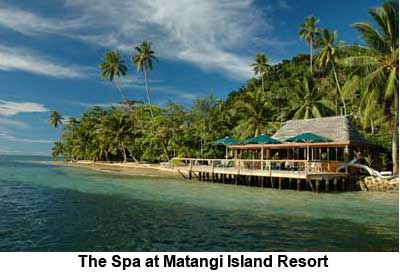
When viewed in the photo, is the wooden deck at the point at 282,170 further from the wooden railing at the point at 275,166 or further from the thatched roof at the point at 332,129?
the thatched roof at the point at 332,129

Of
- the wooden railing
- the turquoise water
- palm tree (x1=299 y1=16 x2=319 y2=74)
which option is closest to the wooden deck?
the wooden railing

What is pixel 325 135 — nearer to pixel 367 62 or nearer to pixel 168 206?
pixel 367 62

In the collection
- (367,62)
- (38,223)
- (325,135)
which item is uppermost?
(367,62)

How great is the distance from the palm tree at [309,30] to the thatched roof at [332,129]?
20.2 metres

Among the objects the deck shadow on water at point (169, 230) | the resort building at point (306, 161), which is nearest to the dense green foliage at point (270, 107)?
the resort building at point (306, 161)

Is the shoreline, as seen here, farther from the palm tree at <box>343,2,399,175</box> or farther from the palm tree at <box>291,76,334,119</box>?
the palm tree at <box>343,2,399,175</box>

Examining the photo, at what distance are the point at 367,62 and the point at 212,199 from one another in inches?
463

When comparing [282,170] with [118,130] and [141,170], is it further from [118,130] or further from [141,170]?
[118,130]

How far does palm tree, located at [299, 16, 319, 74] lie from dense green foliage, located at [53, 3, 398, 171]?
12 cm

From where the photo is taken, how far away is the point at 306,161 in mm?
18484

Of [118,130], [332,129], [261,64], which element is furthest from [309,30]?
[118,130]

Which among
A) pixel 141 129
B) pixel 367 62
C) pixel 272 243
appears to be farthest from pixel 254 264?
pixel 141 129

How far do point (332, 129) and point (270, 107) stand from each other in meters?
11.3

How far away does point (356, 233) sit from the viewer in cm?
973
